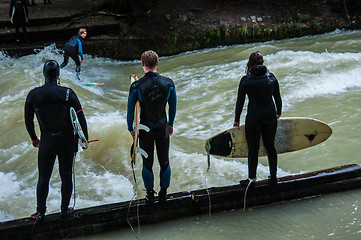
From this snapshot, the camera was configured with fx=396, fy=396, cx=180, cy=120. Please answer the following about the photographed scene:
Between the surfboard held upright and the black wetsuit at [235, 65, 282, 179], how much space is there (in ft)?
2.08

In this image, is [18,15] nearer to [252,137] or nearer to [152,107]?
[152,107]

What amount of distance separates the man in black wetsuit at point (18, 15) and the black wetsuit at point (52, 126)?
9757mm

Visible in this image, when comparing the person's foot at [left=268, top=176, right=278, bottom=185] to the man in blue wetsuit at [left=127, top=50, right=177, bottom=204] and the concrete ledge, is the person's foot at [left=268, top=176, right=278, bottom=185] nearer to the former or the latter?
the concrete ledge

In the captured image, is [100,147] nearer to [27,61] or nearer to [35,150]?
[35,150]

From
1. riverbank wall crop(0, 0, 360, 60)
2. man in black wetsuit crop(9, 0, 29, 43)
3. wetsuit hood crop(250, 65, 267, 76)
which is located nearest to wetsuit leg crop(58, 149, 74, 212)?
wetsuit hood crop(250, 65, 267, 76)

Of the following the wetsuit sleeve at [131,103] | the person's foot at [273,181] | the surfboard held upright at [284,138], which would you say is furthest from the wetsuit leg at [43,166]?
the person's foot at [273,181]

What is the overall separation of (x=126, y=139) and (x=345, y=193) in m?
3.75

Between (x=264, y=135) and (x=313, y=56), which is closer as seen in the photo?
(x=264, y=135)

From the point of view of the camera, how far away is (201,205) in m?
4.36

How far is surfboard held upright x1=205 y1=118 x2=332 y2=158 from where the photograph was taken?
4.91 m

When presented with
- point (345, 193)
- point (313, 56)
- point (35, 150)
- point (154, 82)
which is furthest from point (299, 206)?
point (313, 56)

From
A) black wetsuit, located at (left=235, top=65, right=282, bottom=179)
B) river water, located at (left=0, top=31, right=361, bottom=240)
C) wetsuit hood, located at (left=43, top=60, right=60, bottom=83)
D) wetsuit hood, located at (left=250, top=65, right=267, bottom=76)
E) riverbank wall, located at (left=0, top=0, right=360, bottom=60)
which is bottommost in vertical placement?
river water, located at (left=0, top=31, right=361, bottom=240)

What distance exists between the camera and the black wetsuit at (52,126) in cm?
377

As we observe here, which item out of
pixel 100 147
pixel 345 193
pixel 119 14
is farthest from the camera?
pixel 119 14
